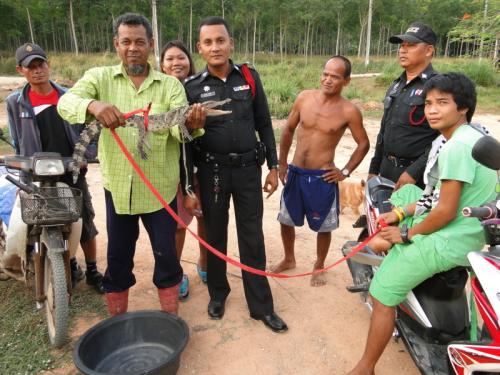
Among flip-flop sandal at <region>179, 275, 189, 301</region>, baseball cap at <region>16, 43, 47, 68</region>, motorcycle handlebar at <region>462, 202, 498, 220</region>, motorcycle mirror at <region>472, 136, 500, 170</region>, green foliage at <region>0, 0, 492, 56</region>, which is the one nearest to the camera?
motorcycle mirror at <region>472, 136, 500, 170</region>

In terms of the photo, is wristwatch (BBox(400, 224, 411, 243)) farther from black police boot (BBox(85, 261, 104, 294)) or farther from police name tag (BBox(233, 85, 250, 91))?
black police boot (BBox(85, 261, 104, 294))

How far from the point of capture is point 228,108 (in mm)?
2895

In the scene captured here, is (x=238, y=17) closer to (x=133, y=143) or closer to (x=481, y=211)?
(x=133, y=143)

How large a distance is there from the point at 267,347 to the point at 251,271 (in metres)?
0.57

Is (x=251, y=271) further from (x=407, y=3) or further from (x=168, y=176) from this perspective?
(x=407, y=3)

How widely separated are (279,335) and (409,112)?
6.80 feet

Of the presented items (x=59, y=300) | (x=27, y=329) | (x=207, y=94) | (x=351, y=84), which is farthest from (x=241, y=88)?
(x=351, y=84)

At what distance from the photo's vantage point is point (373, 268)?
3057 mm

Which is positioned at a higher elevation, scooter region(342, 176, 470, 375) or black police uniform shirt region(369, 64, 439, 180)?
black police uniform shirt region(369, 64, 439, 180)

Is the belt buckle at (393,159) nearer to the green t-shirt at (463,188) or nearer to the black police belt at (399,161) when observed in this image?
the black police belt at (399,161)

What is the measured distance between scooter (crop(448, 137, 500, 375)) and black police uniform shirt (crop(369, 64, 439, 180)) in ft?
4.13

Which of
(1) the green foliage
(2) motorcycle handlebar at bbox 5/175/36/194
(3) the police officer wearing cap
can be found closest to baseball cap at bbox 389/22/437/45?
(3) the police officer wearing cap

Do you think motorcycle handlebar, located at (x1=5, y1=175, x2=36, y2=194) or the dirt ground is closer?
motorcycle handlebar, located at (x1=5, y1=175, x2=36, y2=194)

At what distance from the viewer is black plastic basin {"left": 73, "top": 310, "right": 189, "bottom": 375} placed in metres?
2.56
